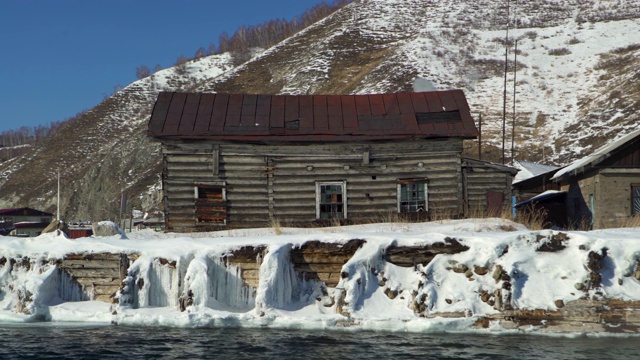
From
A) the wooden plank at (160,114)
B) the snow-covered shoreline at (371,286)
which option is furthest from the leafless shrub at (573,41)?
the snow-covered shoreline at (371,286)

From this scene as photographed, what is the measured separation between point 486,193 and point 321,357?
1403cm

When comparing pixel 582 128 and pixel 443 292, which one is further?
pixel 582 128

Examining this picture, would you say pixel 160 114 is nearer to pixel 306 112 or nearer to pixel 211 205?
pixel 211 205

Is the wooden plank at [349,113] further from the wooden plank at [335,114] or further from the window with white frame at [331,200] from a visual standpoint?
the window with white frame at [331,200]

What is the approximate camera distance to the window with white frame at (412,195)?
22.2m

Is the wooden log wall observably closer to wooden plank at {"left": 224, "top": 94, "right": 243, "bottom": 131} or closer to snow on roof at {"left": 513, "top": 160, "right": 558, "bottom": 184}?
wooden plank at {"left": 224, "top": 94, "right": 243, "bottom": 131}

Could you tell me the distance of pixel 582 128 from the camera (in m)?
56.4

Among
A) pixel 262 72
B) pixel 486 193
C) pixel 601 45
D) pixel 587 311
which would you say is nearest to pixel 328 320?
pixel 587 311

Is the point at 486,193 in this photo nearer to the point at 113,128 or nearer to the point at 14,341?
the point at 14,341

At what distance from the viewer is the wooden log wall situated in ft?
72.0

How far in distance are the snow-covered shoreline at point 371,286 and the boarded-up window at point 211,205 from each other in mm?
6561

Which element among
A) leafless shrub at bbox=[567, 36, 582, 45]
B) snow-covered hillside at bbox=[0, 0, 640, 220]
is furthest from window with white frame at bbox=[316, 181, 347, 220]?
leafless shrub at bbox=[567, 36, 582, 45]

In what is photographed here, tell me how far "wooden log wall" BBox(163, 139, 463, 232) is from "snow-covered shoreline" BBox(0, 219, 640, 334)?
22.4ft

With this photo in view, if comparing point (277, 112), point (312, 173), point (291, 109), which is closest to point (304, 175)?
point (312, 173)
